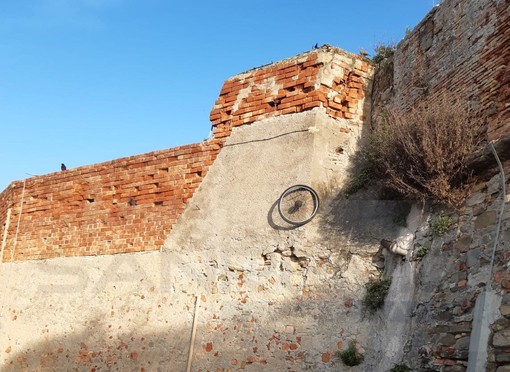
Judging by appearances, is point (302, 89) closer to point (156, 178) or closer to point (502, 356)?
point (156, 178)

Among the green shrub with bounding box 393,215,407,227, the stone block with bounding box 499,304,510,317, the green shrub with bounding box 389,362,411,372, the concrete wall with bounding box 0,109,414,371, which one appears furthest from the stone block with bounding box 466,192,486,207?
the green shrub with bounding box 389,362,411,372

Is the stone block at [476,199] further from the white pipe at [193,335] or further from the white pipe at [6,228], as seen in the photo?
the white pipe at [6,228]

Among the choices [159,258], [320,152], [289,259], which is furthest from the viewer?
[159,258]

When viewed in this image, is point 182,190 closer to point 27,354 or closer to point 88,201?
point 88,201

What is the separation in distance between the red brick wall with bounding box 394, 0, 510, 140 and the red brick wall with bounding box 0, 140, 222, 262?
8.23 feet

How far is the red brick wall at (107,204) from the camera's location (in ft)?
25.1

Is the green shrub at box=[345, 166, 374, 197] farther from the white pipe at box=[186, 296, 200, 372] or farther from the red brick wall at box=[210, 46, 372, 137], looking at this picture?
the white pipe at box=[186, 296, 200, 372]

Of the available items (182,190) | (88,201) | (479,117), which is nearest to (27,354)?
(88,201)

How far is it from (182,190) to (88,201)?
177 centimetres

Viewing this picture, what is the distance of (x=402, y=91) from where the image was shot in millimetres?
6859

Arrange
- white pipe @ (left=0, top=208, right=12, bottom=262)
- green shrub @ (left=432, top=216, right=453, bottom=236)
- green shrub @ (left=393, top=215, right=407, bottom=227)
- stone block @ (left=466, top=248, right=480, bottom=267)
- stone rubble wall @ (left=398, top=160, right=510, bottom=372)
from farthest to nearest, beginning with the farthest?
white pipe @ (left=0, top=208, right=12, bottom=262)
green shrub @ (left=393, top=215, right=407, bottom=227)
green shrub @ (left=432, top=216, right=453, bottom=236)
stone block @ (left=466, top=248, right=480, bottom=267)
stone rubble wall @ (left=398, top=160, right=510, bottom=372)

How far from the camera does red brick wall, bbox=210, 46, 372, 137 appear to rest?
714cm

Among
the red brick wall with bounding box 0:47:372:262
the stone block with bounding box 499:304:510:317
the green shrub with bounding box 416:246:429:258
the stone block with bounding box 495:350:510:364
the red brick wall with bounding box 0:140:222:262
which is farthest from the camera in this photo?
the red brick wall with bounding box 0:140:222:262

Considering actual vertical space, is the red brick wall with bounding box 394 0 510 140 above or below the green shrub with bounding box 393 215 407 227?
above
